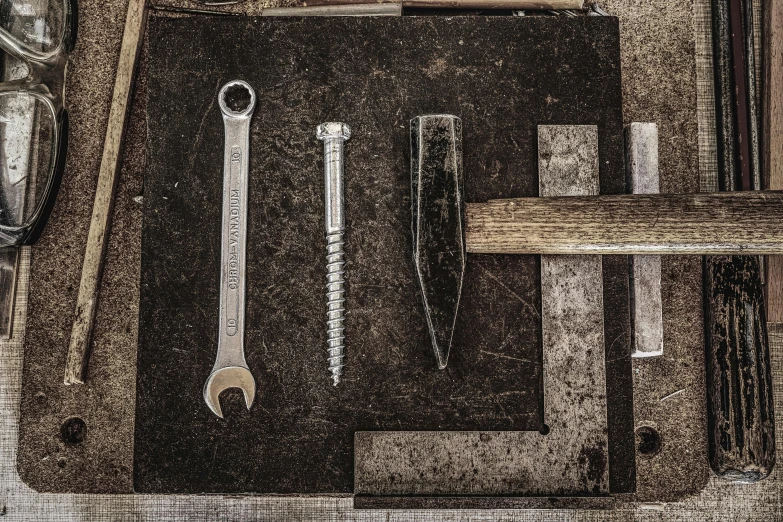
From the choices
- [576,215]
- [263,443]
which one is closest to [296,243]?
[263,443]

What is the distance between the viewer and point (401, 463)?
901mm

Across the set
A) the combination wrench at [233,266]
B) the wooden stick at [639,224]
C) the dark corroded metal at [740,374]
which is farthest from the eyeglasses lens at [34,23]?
the dark corroded metal at [740,374]

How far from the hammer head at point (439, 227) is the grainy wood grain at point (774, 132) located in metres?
0.64

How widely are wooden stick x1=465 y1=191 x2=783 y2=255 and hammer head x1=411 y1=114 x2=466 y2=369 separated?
0.14 feet

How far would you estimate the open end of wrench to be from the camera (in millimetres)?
924

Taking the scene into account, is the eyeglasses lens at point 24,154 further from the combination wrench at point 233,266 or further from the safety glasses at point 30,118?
the combination wrench at point 233,266

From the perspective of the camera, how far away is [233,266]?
3.08ft

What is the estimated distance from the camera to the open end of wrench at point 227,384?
3.03ft

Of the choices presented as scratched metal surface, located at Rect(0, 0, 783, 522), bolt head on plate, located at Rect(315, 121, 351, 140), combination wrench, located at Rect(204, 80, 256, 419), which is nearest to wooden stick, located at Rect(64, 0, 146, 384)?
scratched metal surface, located at Rect(0, 0, 783, 522)

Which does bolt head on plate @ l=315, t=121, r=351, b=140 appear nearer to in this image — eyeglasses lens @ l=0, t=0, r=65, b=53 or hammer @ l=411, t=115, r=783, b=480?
hammer @ l=411, t=115, r=783, b=480

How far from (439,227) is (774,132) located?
72cm

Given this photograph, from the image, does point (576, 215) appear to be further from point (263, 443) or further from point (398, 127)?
point (263, 443)

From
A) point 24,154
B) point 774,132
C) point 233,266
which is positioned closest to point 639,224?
point 774,132

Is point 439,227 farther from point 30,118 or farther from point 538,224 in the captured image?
point 30,118
